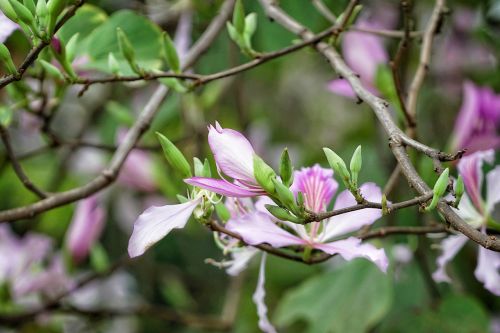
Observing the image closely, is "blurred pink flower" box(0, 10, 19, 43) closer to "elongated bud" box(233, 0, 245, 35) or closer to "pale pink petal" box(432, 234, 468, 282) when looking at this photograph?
"elongated bud" box(233, 0, 245, 35)

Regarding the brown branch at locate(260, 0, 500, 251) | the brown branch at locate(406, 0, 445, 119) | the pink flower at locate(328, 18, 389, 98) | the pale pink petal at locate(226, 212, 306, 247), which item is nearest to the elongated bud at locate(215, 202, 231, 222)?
the pale pink petal at locate(226, 212, 306, 247)

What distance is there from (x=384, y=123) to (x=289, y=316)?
2.05ft

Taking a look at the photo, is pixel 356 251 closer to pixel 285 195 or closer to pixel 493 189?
pixel 285 195

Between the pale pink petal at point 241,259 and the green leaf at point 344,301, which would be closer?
the pale pink petal at point 241,259

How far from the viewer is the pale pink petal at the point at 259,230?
590 millimetres

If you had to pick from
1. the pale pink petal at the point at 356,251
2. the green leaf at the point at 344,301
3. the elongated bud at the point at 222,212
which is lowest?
the green leaf at the point at 344,301

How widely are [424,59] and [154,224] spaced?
41cm

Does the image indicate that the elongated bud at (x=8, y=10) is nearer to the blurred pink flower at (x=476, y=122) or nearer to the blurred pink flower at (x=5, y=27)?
the blurred pink flower at (x=5, y=27)

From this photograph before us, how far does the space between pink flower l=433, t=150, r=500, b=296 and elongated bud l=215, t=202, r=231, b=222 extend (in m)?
0.22

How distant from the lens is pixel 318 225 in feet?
2.12

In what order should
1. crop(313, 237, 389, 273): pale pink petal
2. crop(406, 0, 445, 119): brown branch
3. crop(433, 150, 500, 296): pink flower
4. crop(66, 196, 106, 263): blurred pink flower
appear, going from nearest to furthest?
crop(313, 237, 389, 273): pale pink petal < crop(433, 150, 500, 296): pink flower < crop(406, 0, 445, 119): brown branch < crop(66, 196, 106, 263): blurred pink flower

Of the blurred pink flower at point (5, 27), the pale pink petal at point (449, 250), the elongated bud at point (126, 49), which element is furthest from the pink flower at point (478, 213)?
the blurred pink flower at point (5, 27)

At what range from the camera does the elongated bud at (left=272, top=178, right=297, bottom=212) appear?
524 mm

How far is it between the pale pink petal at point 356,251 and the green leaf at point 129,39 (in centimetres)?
36
